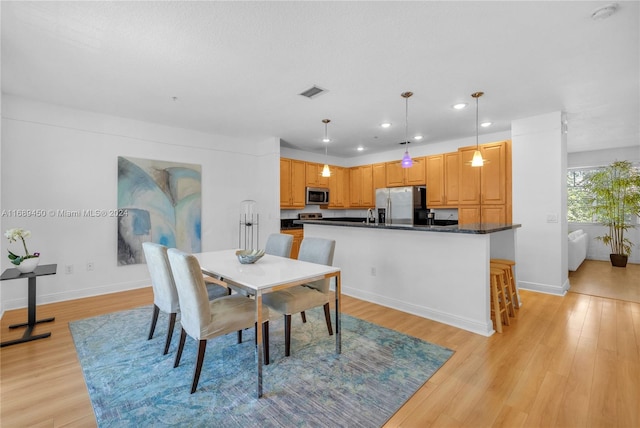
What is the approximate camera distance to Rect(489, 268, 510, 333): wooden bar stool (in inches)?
109

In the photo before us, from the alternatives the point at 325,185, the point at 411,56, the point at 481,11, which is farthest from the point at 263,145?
the point at 481,11

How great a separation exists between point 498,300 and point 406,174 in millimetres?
3424

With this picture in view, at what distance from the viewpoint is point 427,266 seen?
10.3 feet

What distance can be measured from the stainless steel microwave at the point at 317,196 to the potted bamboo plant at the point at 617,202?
561 cm

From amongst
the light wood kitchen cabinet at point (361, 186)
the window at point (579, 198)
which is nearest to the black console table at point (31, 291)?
the light wood kitchen cabinet at point (361, 186)

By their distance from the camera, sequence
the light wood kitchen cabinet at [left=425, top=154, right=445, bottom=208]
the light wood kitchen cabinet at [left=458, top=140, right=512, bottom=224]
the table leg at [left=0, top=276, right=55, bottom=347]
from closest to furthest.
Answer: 1. the table leg at [left=0, top=276, right=55, bottom=347]
2. the light wood kitchen cabinet at [left=458, top=140, right=512, bottom=224]
3. the light wood kitchen cabinet at [left=425, top=154, right=445, bottom=208]

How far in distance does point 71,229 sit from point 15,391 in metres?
2.37

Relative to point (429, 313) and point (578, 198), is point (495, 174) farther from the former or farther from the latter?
point (578, 198)

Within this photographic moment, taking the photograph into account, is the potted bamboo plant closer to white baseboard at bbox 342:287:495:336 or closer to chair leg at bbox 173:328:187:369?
white baseboard at bbox 342:287:495:336

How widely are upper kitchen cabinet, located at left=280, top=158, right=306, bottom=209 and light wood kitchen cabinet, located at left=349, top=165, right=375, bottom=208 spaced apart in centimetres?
146

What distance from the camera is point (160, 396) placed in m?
1.85

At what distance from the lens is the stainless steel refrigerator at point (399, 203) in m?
5.56

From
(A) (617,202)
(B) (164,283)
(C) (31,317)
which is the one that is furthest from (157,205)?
(A) (617,202)

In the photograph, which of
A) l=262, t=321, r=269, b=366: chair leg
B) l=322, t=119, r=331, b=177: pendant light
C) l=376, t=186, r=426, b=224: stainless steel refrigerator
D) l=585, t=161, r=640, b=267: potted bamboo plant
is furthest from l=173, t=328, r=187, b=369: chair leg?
l=585, t=161, r=640, b=267: potted bamboo plant
